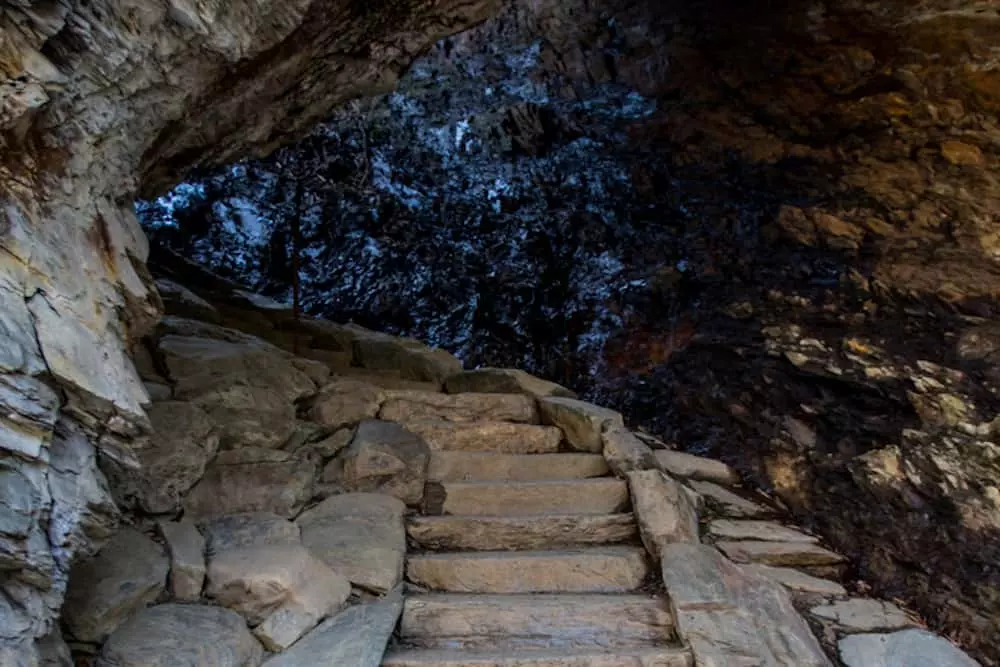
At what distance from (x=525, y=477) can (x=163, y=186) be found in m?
2.81

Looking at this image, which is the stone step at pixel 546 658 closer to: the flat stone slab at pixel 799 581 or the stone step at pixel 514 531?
the stone step at pixel 514 531

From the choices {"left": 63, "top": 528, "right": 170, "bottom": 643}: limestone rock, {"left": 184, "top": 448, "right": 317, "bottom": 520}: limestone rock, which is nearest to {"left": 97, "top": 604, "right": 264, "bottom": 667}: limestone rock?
{"left": 63, "top": 528, "right": 170, "bottom": 643}: limestone rock

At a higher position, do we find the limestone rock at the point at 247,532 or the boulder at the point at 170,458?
the boulder at the point at 170,458

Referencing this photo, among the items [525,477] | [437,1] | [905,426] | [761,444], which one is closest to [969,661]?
[905,426]

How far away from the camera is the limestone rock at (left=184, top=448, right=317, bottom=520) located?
3.31 metres

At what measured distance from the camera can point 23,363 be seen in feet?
6.14

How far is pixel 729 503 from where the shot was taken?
435 centimetres

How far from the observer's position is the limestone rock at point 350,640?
2.61 metres

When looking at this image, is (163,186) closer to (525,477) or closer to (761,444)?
(525,477)

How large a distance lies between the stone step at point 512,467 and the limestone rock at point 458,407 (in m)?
0.42

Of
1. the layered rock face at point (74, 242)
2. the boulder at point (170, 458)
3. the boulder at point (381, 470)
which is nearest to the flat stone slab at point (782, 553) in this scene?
the boulder at point (381, 470)

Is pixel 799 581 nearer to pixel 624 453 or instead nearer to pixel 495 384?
pixel 624 453

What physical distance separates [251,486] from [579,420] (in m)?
2.05

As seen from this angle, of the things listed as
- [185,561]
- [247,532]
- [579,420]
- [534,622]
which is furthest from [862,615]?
[185,561]
